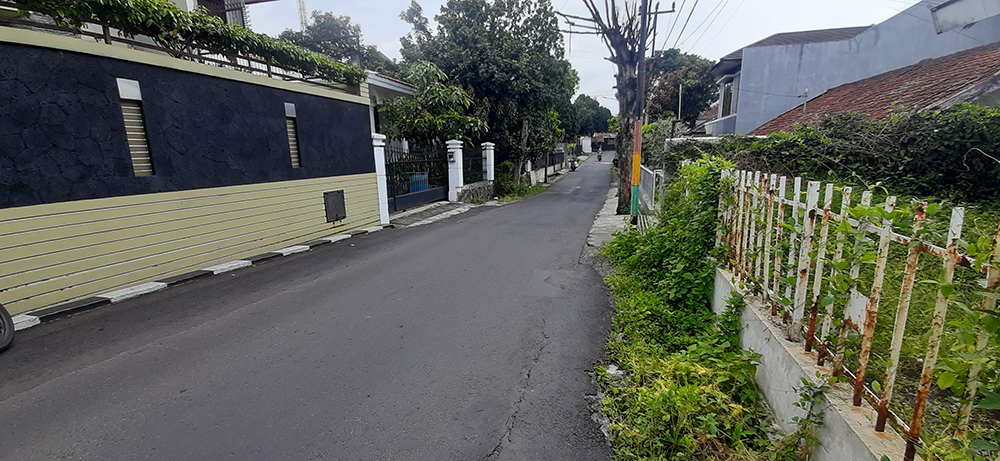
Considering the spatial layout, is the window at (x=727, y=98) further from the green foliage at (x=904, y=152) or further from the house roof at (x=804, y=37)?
the green foliage at (x=904, y=152)

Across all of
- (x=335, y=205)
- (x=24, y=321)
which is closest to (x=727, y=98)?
(x=335, y=205)

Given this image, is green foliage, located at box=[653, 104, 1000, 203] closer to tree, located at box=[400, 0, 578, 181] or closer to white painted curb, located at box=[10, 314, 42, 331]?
white painted curb, located at box=[10, 314, 42, 331]

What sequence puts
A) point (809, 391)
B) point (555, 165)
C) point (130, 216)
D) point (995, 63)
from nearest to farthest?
point (809, 391)
point (130, 216)
point (995, 63)
point (555, 165)

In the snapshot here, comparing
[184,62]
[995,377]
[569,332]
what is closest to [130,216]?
[184,62]

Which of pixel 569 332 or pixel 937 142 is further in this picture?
pixel 937 142

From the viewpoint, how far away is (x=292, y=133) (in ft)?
27.0

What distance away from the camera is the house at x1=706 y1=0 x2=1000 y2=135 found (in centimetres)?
1130

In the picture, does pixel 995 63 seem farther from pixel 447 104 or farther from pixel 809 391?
pixel 447 104

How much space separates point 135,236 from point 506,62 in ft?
43.6

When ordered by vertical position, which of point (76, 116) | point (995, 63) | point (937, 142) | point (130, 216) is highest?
point (995, 63)

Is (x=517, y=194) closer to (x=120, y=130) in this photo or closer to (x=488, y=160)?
(x=488, y=160)

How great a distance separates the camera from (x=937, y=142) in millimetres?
5070

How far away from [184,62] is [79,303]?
3440 mm

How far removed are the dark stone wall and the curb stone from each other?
3.83 feet
